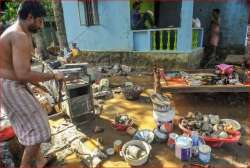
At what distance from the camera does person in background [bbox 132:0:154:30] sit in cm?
853

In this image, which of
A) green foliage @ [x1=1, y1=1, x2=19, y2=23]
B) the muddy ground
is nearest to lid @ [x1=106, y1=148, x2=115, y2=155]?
the muddy ground

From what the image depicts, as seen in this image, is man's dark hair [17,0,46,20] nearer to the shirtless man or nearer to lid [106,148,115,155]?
the shirtless man

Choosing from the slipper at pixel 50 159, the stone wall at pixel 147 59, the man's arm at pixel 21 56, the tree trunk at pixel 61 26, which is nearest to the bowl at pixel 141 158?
the slipper at pixel 50 159

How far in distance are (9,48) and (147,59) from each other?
6.20 m

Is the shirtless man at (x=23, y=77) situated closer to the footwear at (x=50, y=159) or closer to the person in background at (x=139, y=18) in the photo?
the footwear at (x=50, y=159)

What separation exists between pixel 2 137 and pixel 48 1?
1126 cm

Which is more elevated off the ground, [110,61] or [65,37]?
[65,37]

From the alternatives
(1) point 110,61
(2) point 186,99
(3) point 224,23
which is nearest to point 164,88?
(2) point 186,99

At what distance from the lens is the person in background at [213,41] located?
27.6 feet

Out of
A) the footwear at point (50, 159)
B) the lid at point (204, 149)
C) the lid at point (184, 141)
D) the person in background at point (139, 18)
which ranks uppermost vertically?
the person in background at point (139, 18)

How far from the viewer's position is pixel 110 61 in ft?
30.2

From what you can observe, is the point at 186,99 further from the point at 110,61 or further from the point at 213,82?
the point at 110,61

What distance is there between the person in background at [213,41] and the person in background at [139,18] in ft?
7.03

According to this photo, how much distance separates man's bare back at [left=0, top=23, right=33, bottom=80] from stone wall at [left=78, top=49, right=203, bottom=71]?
19.6 ft
